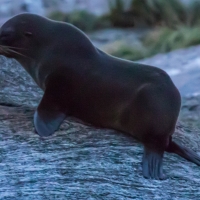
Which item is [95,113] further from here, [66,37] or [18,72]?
[18,72]

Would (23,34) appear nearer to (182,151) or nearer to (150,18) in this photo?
(182,151)

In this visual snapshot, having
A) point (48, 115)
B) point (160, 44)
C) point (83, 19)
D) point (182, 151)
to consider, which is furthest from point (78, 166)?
point (83, 19)

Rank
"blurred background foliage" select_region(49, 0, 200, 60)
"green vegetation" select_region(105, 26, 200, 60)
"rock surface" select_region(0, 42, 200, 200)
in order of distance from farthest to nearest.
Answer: "blurred background foliage" select_region(49, 0, 200, 60), "green vegetation" select_region(105, 26, 200, 60), "rock surface" select_region(0, 42, 200, 200)

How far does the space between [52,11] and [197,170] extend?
4643mm

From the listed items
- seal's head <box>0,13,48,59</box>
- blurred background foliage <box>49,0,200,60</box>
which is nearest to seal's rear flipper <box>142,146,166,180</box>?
seal's head <box>0,13,48,59</box>

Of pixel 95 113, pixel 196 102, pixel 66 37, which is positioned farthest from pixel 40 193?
pixel 196 102

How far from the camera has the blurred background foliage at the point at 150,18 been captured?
5.30m

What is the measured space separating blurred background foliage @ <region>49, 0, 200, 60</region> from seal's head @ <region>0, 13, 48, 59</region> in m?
3.72

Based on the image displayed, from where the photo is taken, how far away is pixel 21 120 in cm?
149

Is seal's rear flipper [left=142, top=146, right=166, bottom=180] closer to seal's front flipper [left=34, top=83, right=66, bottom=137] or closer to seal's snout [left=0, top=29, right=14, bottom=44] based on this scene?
seal's front flipper [left=34, top=83, right=66, bottom=137]

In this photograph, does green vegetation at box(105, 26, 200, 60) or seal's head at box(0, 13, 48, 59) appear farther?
green vegetation at box(105, 26, 200, 60)

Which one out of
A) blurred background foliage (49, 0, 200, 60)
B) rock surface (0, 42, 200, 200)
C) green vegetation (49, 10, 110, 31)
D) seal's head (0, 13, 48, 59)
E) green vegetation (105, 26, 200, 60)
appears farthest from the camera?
green vegetation (49, 10, 110, 31)

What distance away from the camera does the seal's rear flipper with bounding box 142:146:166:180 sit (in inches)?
52.4

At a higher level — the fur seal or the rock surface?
the fur seal
